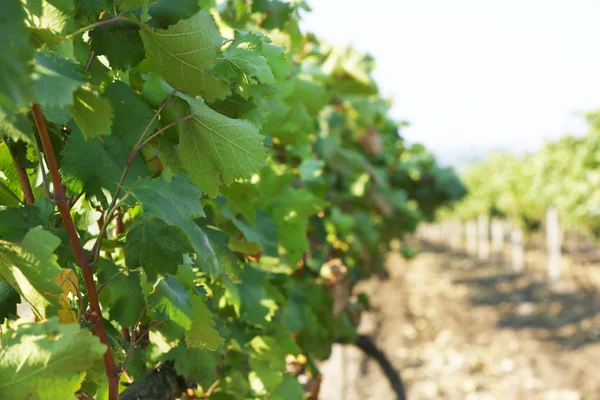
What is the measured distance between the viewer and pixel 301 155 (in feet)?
11.0

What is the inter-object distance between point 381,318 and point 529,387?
525 cm

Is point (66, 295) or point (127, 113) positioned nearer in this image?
point (66, 295)

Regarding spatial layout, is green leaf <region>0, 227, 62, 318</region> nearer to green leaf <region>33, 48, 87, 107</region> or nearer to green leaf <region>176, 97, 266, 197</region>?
green leaf <region>33, 48, 87, 107</region>

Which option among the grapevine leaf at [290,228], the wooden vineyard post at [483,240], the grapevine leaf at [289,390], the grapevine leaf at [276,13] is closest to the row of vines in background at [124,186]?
the grapevine leaf at [289,390]

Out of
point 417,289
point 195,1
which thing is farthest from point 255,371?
point 417,289

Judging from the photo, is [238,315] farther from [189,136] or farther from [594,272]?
[594,272]

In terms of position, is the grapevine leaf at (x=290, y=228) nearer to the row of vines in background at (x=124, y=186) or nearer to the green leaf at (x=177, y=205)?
the row of vines in background at (x=124, y=186)

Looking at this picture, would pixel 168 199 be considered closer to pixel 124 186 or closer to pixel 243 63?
pixel 124 186

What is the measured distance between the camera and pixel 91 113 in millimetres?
759

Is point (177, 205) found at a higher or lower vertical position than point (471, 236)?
lower

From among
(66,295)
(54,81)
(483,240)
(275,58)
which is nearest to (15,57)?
(54,81)

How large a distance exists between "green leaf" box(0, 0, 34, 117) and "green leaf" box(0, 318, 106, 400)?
255 millimetres

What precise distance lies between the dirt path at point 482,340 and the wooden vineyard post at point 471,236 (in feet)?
46.6

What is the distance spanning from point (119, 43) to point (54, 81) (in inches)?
9.9
